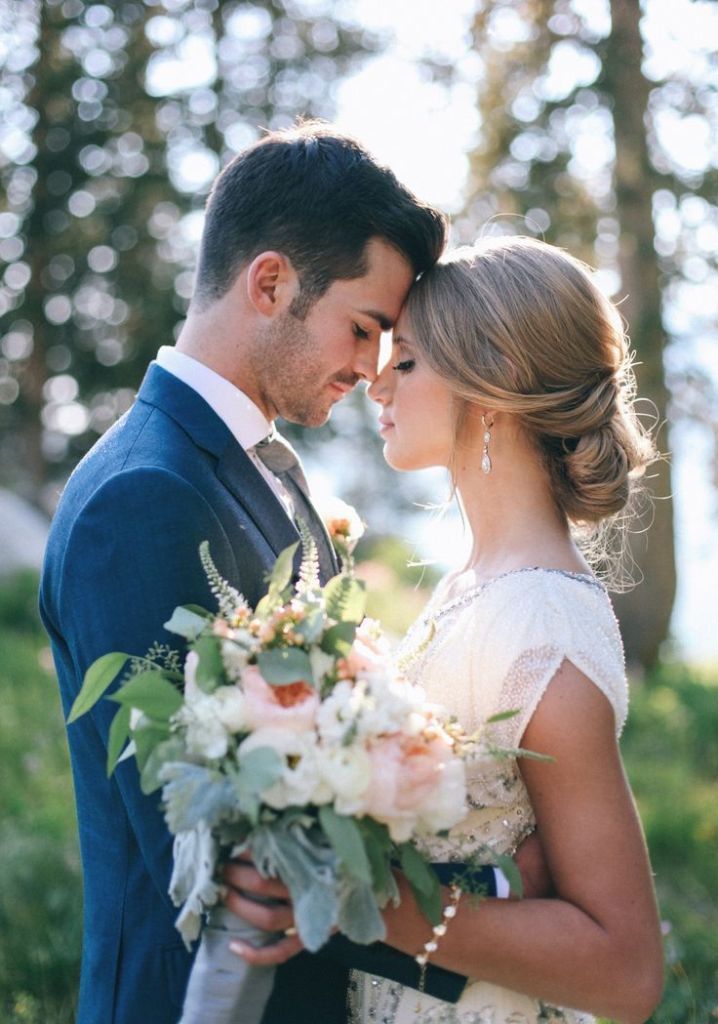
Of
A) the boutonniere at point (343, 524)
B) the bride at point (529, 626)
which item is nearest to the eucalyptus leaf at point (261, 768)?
the bride at point (529, 626)

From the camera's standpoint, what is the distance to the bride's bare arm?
7.72 feet

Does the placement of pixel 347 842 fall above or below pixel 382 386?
below

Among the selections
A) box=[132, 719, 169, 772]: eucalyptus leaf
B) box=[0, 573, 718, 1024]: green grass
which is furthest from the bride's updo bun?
box=[0, 573, 718, 1024]: green grass

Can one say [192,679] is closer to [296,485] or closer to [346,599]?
[346,599]

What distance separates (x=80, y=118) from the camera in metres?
15.1

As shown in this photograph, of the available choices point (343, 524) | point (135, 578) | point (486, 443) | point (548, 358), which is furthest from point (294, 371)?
point (135, 578)

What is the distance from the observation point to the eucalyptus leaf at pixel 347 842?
6.27 feet

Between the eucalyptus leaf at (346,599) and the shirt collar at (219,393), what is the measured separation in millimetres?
913

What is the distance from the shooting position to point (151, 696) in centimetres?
209

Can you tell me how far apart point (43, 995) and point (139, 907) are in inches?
93.5

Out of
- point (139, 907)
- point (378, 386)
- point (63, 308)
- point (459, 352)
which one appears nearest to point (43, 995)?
point (139, 907)

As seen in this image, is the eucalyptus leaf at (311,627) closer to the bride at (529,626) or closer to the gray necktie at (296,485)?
the bride at (529,626)

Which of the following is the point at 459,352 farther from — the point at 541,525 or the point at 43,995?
the point at 43,995

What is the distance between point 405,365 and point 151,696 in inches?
53.0
